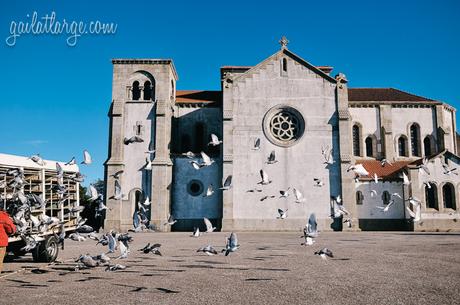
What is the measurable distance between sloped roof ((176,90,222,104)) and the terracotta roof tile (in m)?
14.1

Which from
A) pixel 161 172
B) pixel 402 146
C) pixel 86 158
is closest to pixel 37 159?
pixel 86 158

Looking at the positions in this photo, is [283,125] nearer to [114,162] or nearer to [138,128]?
[138,128]

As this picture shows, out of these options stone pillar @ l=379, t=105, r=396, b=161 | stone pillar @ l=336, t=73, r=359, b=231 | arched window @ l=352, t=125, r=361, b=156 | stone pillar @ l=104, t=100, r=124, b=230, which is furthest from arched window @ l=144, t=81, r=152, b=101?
stone pillar @ l=379, t=105, r=396, b=161

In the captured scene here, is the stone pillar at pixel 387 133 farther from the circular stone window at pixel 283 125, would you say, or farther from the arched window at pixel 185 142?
Result: the arched window at pixel 185 142

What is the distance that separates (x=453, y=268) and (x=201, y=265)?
7.51m

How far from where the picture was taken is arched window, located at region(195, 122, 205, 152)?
120 feet

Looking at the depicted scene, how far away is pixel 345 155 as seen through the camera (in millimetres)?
31438

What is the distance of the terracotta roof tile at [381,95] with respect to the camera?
130 feet

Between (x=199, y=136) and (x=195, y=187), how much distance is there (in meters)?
5.69

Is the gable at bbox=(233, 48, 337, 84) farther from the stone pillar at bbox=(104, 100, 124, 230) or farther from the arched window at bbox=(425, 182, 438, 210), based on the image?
the arched window at bbox=(425, 182, 438, 210)

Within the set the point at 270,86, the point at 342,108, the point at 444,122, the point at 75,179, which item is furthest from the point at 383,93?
the point at 75,179

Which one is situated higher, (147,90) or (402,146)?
(147,90)

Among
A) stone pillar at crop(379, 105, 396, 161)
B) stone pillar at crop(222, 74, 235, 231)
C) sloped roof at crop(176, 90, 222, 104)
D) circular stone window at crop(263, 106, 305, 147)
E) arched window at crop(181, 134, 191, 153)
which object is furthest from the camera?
stone pillar at crop(379, 105, 396, 161)

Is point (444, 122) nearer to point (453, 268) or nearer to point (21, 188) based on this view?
point (453, 268)
